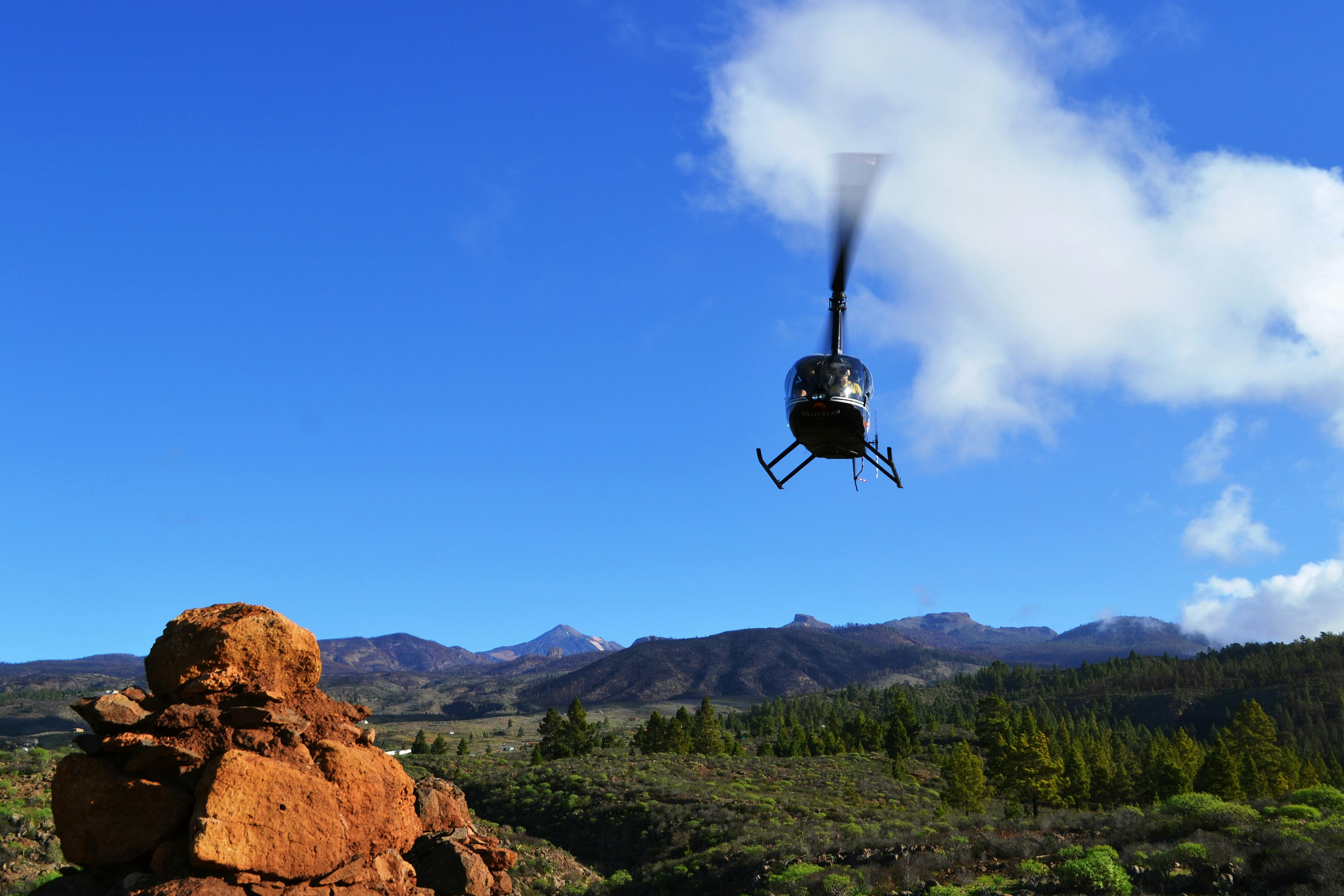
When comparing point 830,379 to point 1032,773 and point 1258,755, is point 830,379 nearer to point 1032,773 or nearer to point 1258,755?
point 1032,773

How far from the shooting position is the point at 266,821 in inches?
479

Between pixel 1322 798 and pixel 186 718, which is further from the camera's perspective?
pixel 1322 798

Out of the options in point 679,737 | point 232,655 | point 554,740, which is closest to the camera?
point 232,655

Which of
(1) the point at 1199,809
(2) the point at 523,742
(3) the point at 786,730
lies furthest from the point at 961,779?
(2) the point at 523,742

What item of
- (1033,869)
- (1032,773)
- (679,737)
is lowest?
(1033,869)

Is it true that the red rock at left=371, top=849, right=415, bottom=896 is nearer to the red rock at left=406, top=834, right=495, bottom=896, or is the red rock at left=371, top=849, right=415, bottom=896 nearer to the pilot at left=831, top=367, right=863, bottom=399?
the red rock at left=406, top=834, right=495, bottom=896

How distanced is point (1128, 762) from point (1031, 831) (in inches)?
2592

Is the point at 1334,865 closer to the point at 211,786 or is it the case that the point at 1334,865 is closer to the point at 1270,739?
the point at 211,786

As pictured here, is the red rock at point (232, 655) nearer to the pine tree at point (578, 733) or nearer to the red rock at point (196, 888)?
the red rock at point (196, 888)

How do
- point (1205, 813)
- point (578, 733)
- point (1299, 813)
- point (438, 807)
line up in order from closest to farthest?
point (438, 807) < point (1205, 813) < point (1299, 813) < point (578, 733)

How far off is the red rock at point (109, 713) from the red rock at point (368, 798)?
282 centimetres

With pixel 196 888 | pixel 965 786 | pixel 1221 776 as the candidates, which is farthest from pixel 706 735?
pixel 196 888

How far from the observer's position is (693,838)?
119 ft

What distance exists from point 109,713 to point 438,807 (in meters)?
6.20
